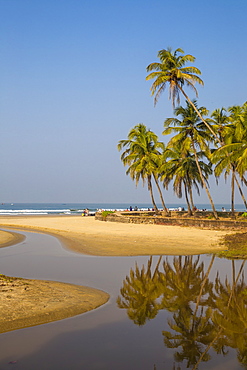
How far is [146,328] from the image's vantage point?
261 inches

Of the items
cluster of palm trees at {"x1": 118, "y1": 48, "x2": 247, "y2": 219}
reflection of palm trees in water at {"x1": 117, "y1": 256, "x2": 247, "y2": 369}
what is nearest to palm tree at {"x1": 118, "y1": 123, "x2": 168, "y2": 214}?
cluster of palm trees at {"x1": 118, "y1": 48, "x2": 247, "y2": 219}

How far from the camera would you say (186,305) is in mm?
8031

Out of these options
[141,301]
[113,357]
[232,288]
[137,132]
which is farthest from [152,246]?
[137,132]

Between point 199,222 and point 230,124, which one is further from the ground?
point 230,124

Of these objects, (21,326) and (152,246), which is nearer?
(21,326)

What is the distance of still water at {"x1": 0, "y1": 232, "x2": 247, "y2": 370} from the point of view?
5215 mm

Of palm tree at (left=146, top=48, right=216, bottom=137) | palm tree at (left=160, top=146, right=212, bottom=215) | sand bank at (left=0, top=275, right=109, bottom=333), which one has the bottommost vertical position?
sand bank at (left=0, top=275, right=109, bottom=333)

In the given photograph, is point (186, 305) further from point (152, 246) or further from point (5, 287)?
point (152, 246)

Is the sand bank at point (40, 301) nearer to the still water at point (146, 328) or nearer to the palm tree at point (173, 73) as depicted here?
the still water at point (146, 328)

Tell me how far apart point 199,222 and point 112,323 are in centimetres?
2285

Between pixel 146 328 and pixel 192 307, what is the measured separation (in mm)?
1704

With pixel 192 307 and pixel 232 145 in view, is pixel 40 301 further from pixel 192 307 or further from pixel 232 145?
pixel 232 145

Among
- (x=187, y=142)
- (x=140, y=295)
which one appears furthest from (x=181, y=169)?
(x=140, y=295)

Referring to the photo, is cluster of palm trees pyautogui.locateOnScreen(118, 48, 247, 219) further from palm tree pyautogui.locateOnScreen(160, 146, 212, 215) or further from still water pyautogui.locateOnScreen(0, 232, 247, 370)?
still water pyautogui.locateOnScreen(0, 232, 247, 370)
